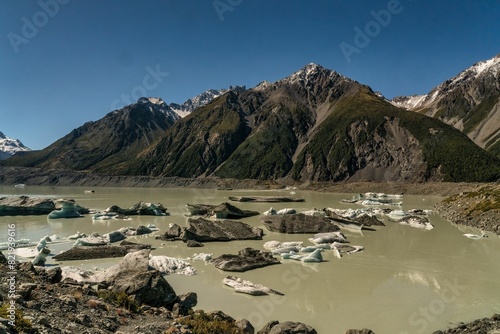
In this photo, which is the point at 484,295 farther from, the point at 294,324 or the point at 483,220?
the point at 483,220

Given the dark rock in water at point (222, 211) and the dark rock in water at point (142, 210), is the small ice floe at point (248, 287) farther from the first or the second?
the dark rock in water at point (142, 210)

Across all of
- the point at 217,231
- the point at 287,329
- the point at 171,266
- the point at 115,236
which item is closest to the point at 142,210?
the point at 115,236

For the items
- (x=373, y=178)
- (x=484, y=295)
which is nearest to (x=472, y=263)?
(x=484, y=295)

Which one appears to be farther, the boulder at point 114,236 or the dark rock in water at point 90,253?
the boulder at point 114,236

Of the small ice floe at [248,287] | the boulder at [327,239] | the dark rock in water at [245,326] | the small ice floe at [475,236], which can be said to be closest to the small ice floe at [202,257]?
the small ice floe at [248,287]

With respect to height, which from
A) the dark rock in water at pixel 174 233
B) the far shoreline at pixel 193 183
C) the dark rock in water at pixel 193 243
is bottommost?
the dark rock in water at pixel 193 243

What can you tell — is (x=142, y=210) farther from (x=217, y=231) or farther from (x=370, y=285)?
(x=370, y=285)
